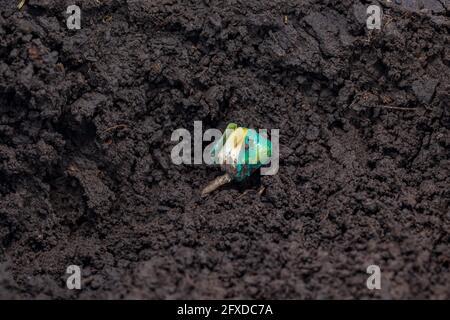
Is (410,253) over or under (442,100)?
under

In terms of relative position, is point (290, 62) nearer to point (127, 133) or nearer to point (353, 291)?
point (127, 133)

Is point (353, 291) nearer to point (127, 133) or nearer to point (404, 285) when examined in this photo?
point (404, 285)

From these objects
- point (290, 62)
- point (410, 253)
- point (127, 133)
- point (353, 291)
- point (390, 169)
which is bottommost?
point (353, 291)

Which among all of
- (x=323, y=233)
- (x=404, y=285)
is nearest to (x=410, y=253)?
(x=404, y=285)

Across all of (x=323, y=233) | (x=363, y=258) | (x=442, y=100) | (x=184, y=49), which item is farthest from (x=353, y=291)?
(x=184, y=49)

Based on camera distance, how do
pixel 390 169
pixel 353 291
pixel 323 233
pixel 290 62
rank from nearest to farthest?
1. pixel 353 291
2. pixel 323 233
3. pixel 390 169
4. pixel 290 62

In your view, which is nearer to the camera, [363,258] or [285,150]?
[363,258]

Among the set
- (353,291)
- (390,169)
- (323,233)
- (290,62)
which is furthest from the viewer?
(290,62)
